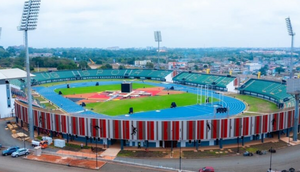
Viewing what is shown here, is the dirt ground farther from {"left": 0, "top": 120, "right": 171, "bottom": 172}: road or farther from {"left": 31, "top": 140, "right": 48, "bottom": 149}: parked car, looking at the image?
{"left": 31, "top": 140, "right": 48, "bottom": 149}: parked car

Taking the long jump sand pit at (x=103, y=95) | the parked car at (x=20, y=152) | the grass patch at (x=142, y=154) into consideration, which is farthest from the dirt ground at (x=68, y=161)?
the long jump sand pit at (x=103, y=95)

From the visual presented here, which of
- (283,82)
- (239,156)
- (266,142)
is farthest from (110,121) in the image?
(283,82)

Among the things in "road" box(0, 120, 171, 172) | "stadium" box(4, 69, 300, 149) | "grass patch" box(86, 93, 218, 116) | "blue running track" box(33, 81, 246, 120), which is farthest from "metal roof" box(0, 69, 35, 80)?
"road" box(0, 120, 171, 172)

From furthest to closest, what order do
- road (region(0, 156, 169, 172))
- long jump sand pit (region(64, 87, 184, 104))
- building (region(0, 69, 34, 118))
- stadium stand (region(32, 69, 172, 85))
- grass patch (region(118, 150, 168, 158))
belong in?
stadium stand (region(32, 69, 172, 85)), long jump sand pit (region(64, 87, 184, 104)), building (region(0, 69, 34, 118)), grass patch (region(118, 150, 168, 158)), road (region(0, 156, 169, 172))

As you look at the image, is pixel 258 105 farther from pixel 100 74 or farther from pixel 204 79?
pixel 100 74

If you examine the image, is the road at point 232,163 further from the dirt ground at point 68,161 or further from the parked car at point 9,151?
the parked car at point 9,151

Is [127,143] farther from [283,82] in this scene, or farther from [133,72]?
[133,72]

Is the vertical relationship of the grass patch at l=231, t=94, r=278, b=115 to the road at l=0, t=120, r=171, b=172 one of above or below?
above

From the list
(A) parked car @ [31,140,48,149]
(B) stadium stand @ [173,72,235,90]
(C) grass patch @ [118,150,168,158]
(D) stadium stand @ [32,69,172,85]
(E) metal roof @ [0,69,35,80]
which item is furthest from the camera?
(D) stadium stand @ [32,69,172,85]
